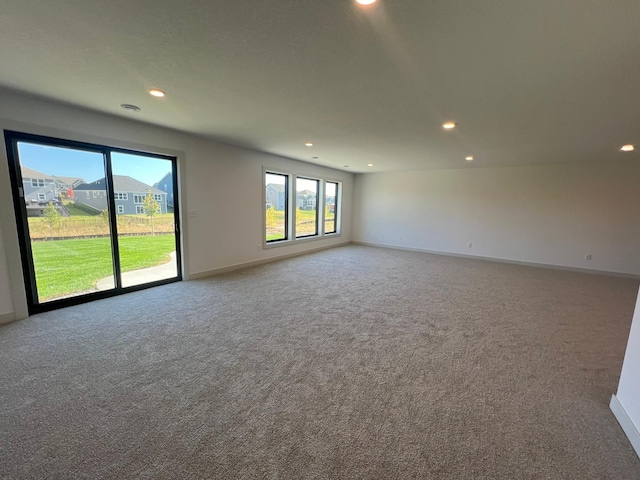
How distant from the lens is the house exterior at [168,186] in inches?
168

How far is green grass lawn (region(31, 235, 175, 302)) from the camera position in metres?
3.22

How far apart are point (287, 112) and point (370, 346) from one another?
8.87 ft

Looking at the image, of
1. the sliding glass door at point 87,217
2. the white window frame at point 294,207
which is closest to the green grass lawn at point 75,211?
the sliding glass door at point 87,217

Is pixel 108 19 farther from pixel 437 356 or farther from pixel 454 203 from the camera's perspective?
pixel 454 203

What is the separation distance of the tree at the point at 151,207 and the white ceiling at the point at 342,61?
118cm

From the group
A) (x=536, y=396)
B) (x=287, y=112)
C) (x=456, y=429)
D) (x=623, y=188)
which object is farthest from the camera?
(x=623, y=188)

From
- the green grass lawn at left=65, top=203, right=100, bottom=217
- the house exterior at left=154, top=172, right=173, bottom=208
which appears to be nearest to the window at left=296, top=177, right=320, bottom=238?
the house exterior at left=154, top=172, right=173, bottom=208

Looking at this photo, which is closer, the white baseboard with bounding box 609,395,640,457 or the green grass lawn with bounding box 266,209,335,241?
the white baseboard with bounding box 609,395,640,457

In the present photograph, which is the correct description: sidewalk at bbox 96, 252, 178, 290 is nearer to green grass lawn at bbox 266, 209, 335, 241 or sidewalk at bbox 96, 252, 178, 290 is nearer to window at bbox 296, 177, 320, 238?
green grass lawn at bbox 266, 209, 335, 241

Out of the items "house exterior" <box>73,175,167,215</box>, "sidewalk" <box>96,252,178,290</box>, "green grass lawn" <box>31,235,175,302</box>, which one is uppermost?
"house exterior" <box>73,175,167,215</box>

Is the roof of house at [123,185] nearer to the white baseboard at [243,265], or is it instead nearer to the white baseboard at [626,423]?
the white baseboard at [243,265]

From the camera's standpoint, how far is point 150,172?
411 centimetres

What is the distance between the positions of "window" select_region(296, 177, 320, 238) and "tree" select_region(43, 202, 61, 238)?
14.6 feet

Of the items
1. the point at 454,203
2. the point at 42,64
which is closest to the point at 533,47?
the point at 42,64
